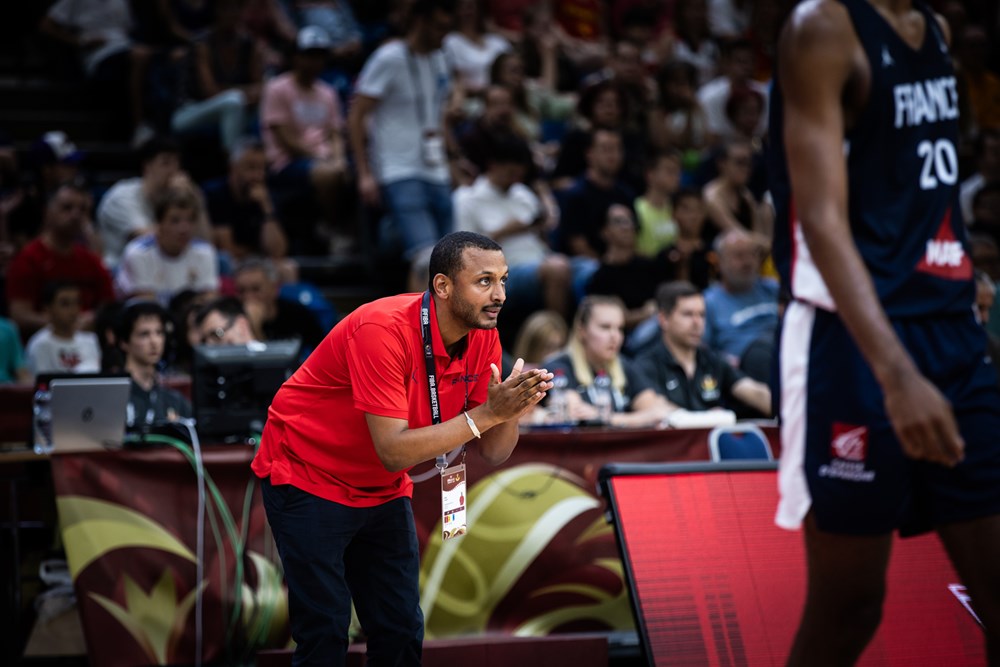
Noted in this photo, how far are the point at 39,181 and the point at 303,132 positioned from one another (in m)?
2.03

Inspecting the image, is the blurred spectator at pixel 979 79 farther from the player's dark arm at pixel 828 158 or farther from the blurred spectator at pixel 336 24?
the player's dark arm at pixel 828 158

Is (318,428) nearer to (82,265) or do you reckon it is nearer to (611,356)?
(611,356)

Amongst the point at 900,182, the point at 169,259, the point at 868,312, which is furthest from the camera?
the point at 169,259

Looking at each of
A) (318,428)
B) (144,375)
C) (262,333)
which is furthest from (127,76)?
(318,428)

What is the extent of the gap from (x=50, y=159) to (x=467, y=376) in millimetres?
6389

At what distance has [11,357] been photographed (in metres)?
8.01

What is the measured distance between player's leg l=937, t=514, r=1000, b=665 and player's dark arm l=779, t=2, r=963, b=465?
0.25m

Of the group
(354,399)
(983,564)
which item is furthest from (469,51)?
(983,564)

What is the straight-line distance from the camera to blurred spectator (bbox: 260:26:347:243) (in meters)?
9.91

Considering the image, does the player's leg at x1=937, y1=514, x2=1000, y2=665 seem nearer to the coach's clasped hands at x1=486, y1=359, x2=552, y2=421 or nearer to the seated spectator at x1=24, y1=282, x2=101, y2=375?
the coach's clasped hands at x1=486, y1=359, x2=552, y2=421

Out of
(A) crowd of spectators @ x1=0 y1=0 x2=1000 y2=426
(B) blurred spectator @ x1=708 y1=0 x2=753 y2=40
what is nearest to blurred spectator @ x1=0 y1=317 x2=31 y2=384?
(A) crowd of spectators @ x1=0 y1=0 x2=1000 y2=426

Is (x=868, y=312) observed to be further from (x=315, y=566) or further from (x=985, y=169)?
(x=985, y=169)

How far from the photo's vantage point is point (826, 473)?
102 inches

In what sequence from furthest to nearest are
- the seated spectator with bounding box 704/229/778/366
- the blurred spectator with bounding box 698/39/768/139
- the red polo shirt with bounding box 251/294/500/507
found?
the blurred spectator with bounding box 698/39/768/139 < the seated spectator with bounding box 704/229/778/366 < the red polo shirt with bounding box 251/294/500/507
